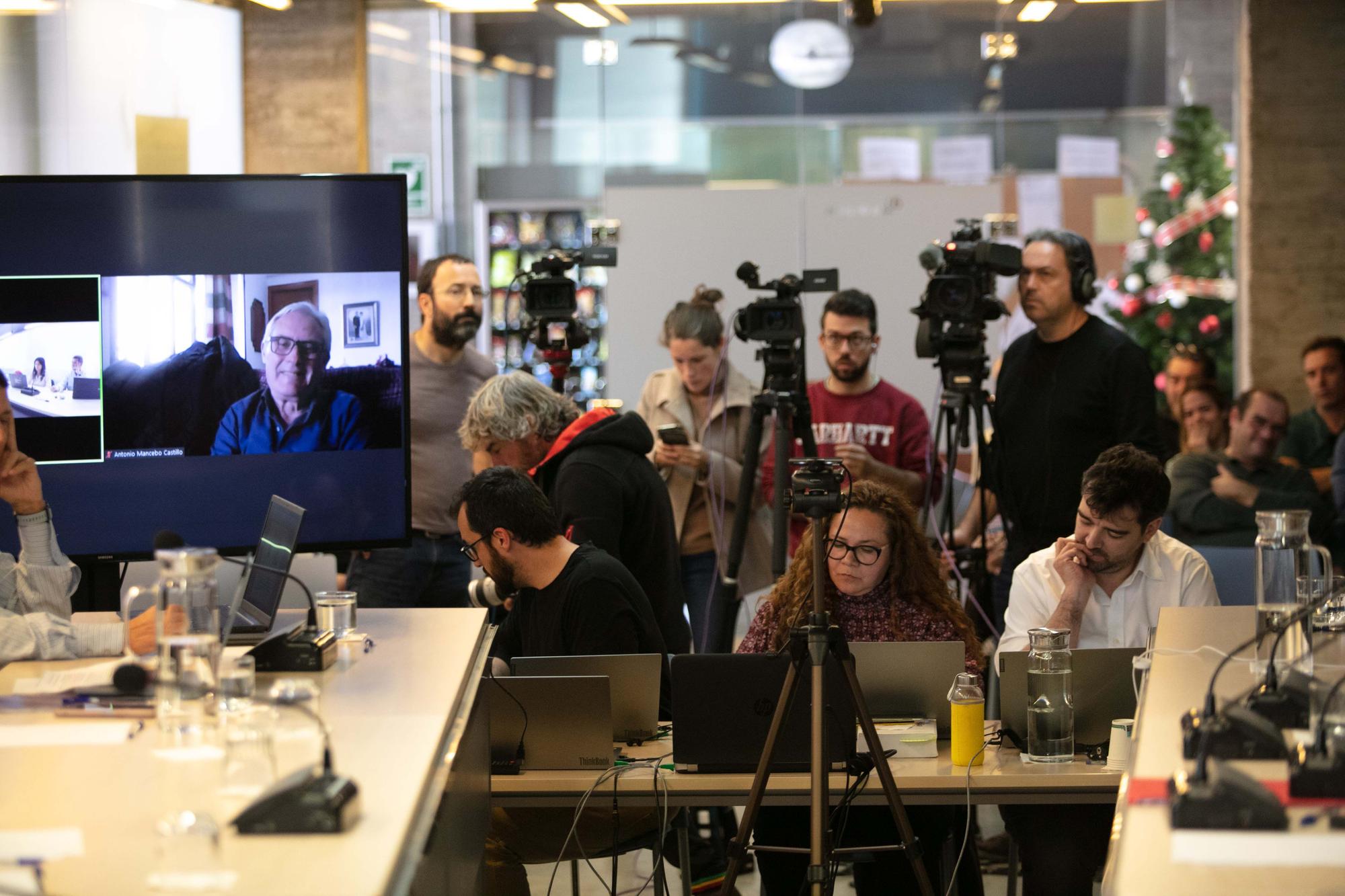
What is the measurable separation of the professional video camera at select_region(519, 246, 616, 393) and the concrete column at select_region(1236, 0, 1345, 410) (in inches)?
128

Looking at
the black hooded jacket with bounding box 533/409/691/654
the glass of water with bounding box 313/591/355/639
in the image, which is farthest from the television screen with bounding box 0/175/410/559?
the black hooded jacket with bounding box 533/409/691/654

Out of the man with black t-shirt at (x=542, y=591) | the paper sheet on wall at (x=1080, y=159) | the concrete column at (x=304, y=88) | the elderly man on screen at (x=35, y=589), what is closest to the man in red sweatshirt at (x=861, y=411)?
the man with black t-shirt at (x=542, y=591)

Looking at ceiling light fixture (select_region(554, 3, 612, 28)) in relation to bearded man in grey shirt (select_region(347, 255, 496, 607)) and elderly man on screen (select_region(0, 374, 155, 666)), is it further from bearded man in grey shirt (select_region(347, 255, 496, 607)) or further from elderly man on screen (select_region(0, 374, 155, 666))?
elderly man on screen (select_region(0, 374, 155, 666))

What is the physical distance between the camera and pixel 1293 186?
6148 mm

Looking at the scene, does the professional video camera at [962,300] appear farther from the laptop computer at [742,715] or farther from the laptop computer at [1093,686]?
the laptop computer at [742,715]

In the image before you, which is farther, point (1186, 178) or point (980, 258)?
point (1186, 178)

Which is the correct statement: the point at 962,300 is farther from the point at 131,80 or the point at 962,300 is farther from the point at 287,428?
the point at 131,80

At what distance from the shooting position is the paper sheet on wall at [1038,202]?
6820 millimetres

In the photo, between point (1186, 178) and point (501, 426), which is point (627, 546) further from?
point (1186, 178)

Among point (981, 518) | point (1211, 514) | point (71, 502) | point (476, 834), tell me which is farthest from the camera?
point (1211, 514)

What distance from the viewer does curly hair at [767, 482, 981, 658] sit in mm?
3107

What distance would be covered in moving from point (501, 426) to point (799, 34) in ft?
13.0

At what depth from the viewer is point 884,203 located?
622 centimetres

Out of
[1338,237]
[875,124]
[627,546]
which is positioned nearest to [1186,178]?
[1338,237]
